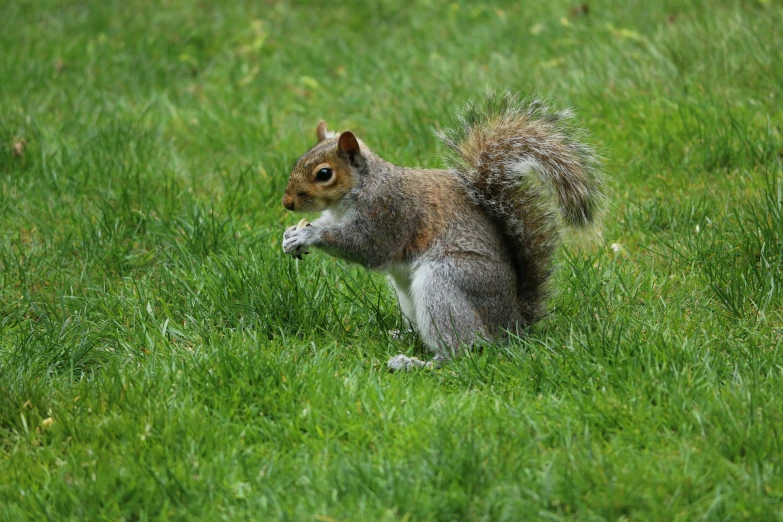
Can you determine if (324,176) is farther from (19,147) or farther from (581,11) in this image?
(581,11)

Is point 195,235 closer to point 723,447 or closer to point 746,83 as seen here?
point 723,447

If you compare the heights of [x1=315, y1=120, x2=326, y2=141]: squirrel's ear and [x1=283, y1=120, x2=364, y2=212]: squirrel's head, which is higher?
[x1=315, y1=120, x2=326, y2=141]: squirrel's ear

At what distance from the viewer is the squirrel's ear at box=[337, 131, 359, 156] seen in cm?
266

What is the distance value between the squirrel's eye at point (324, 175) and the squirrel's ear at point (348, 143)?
74mm

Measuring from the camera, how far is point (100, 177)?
378cm

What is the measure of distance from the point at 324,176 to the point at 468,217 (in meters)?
0.43

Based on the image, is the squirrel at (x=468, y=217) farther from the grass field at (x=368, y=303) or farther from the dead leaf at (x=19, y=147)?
the dead leaf at (x=19, y=147)

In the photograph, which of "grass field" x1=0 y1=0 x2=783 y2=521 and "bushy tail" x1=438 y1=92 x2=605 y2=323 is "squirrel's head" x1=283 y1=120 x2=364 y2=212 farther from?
"bushy tail" x1=438 y1=92 x2=605 y2=323

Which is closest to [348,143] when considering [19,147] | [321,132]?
[321,132]

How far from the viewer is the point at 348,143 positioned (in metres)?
2.69

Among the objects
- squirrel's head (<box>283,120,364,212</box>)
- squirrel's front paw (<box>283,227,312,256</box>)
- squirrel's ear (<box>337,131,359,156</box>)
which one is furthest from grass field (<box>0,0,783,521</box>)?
squirrel's ear (<box>337,131,359,156</box>)

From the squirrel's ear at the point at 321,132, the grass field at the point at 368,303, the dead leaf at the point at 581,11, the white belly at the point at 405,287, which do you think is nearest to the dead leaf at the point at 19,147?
the grass field at the point at 368,303

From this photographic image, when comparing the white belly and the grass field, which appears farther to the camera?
the white belly

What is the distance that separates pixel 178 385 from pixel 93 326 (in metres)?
0.62
